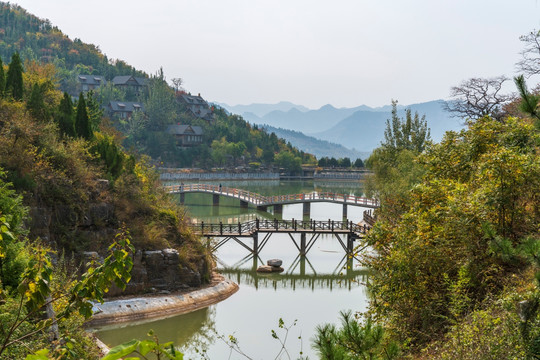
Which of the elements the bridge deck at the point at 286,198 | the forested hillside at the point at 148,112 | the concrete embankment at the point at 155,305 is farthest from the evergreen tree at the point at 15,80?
the forested hillside at the point at 148,112

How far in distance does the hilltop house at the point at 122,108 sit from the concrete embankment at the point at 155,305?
8314 cm

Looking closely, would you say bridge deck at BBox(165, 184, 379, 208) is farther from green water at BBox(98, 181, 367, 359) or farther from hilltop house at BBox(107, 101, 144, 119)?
hilltop house at BBox(107, 101, 144, 119)

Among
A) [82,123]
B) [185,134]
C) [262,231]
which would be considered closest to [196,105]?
[185,134]

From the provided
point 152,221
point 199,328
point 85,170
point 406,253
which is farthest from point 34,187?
point 406,253

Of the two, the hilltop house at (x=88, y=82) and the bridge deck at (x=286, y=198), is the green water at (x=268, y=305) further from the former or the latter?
the hilltop house at (x=88, y=82)

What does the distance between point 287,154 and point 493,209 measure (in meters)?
94.0

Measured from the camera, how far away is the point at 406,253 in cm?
1227

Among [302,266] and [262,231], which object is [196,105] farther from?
[302,266]

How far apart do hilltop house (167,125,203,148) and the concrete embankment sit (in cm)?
8030

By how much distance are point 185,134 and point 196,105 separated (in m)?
15.1

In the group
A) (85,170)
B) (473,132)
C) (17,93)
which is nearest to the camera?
(473,132)

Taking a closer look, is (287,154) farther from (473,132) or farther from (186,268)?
(473,132)

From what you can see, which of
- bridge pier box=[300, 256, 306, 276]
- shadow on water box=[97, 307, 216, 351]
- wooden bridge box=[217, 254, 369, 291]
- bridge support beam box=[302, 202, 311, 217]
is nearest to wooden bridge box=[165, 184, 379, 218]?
bridge support beam box=[302, 202, 311, 217]

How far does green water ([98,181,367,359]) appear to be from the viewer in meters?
18.6
